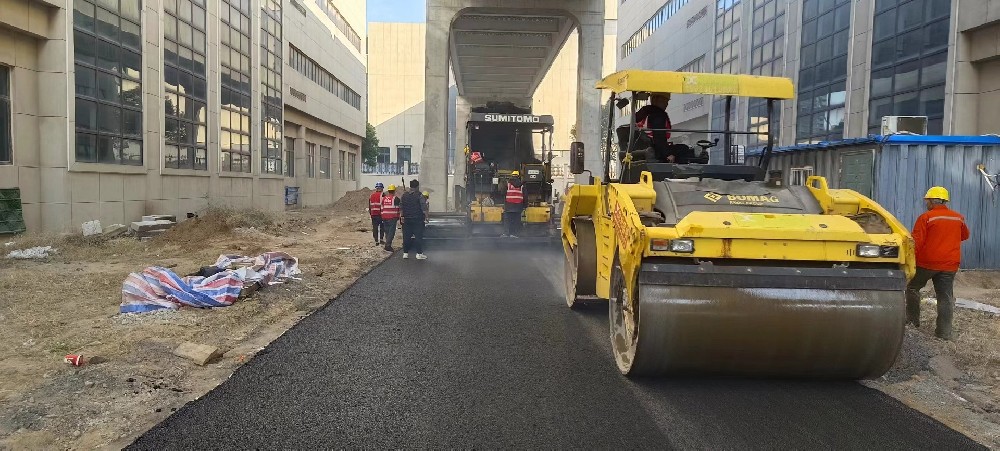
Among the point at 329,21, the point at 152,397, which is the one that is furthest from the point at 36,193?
the point at 329,21

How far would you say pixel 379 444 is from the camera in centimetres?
376

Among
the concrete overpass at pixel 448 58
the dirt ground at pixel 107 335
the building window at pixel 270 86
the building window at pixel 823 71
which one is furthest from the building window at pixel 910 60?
the building window at pixel 270 86

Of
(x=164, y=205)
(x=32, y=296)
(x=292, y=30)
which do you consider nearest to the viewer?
(x=32, y=296)

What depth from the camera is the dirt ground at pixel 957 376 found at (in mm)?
4375

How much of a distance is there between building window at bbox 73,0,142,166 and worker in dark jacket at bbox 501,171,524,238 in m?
9.03

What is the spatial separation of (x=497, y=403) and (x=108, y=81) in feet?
46.6

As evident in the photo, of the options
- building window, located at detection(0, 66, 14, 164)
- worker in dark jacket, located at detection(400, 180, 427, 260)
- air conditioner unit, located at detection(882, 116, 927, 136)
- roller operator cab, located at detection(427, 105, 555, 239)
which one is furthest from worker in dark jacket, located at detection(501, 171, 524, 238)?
building window, located at detection(0, 66, 14, 164)

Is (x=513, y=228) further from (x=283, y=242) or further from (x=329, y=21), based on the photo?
(x=329, y=21)

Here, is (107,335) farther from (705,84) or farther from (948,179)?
(948,179)

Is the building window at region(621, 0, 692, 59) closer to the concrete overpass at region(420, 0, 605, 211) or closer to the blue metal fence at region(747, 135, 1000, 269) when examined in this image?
the concrete overpass at region(420, 0, 605, 211)

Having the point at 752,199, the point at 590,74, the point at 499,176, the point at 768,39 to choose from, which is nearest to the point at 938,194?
the point at 752,199

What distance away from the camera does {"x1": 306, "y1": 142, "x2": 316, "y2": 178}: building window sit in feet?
120

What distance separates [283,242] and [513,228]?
5.63 m

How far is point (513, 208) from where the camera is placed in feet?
49.0
